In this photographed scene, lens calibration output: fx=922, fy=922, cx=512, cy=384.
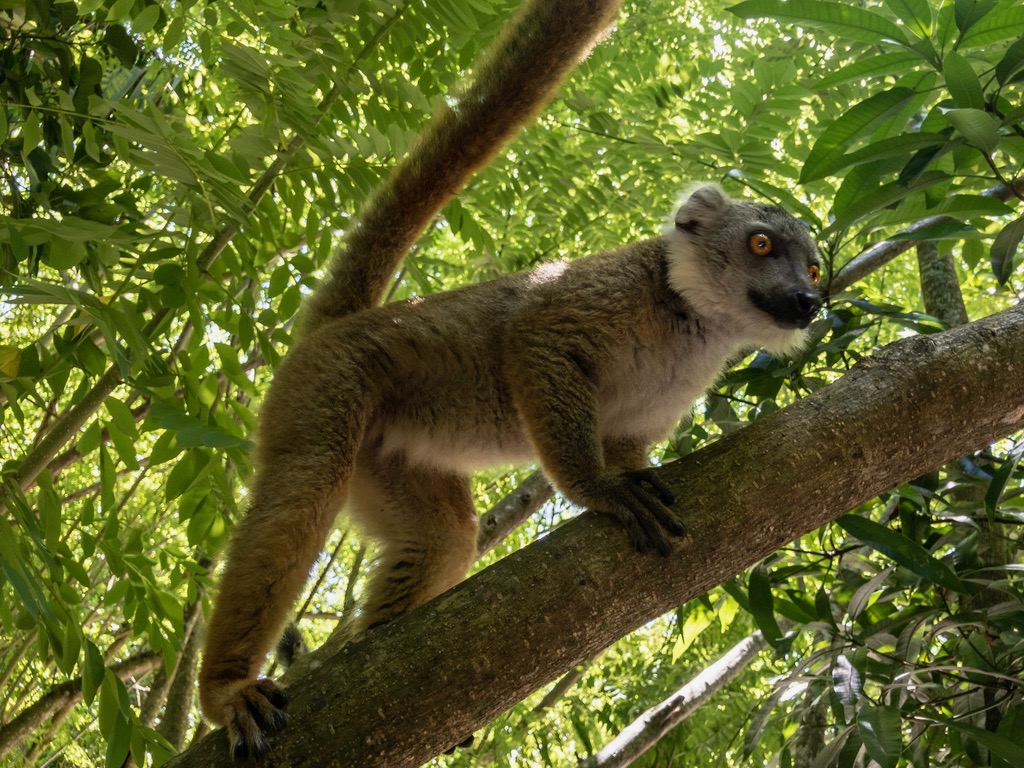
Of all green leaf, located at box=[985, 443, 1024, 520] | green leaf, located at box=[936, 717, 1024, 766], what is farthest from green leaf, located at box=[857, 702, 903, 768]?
green leaf, located at box=[985, 443, 1024, 520]

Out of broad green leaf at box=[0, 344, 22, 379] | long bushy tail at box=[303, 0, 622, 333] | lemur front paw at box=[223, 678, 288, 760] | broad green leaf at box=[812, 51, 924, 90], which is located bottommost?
lemur front paw at box=[223, 678, 288, 760]

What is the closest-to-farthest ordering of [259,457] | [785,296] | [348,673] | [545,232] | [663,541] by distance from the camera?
[348,673], [663,541], [259,457], [785,296], [545,232]

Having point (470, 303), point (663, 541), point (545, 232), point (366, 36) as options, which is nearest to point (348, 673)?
point (663, 541)

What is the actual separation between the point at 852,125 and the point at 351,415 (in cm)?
218

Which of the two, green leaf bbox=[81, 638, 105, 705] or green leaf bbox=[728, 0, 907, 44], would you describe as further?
green leaf bbox=[728, 0, 907, 44]

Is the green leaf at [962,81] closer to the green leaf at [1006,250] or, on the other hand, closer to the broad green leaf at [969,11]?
the broad green leaf at [969,11]

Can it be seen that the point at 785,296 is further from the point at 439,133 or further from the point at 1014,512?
the point at 439,133

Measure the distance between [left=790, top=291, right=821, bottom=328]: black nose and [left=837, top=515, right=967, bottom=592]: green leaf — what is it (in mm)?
939

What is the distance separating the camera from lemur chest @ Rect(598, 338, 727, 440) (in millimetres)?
3912

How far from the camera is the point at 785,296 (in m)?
3.95

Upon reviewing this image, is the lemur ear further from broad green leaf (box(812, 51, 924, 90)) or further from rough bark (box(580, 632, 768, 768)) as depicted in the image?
rough bark (box(580, 632, 768, 768))

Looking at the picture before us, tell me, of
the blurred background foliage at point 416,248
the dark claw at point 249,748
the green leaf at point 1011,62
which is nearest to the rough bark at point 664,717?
the blurred background foliage at point 416,248

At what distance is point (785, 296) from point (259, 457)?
2.27 meters

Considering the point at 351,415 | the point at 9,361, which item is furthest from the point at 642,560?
the point at 9,361
